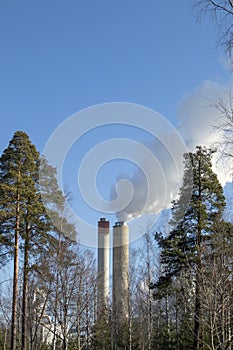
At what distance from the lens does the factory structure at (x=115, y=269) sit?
35.5m

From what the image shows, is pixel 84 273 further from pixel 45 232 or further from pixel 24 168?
pixel 24 168

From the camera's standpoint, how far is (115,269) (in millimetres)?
48750

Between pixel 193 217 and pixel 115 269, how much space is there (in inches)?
1055

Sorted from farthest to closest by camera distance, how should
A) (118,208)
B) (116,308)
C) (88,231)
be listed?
(118,208) < (116,308) < (88,231)

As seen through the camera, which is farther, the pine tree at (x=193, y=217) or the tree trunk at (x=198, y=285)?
the pine tree at (x=193, y=217)

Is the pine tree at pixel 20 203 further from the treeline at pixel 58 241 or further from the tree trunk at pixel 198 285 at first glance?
the tree trunk at pixel 198 285

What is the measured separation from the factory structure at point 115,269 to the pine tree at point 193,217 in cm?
777

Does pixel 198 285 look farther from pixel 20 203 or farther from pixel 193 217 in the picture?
pixel 20 203

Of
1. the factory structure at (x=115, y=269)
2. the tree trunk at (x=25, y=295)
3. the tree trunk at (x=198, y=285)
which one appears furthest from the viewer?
the factory structure at (x=115, y=269)

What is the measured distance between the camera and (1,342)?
3319 centimetres

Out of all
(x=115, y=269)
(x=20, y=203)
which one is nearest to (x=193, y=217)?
(x=20, y=203)

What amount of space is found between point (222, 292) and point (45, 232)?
33.9 ft

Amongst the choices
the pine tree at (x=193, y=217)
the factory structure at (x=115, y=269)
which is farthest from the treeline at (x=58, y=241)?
the factory structure at (x=115, y=269)

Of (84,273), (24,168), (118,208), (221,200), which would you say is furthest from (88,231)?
(118,208)
